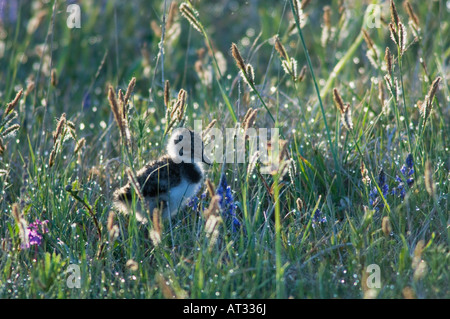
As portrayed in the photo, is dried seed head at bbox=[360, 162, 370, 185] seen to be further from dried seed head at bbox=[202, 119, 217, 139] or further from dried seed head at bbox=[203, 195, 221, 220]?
dried seed head at bbox=[203, 195, 221, 220]

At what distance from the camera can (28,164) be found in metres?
3.65

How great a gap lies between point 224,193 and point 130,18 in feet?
13.4

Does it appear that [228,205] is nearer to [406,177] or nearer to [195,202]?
[195,202]

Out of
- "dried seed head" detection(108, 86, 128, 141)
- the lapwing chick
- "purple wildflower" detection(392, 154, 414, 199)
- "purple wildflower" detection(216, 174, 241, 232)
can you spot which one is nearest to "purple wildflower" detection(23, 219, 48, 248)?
the lapwing chick

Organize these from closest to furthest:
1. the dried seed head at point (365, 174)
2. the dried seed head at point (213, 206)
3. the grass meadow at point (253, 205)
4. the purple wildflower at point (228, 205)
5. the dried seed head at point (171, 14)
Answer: the dried seed head at point (213, 206) < the grass meadow at point (253, 205) < the dried seed head at point (365, 174) < the purple wildflower at point (228, 205) < the dried seed head at point (171, 14)

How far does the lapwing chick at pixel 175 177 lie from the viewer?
3.44m

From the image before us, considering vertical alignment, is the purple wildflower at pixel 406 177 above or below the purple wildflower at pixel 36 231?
above

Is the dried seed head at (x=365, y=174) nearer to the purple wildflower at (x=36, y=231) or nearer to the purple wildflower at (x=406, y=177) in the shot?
the purple wildflower at (x=406, y=177)

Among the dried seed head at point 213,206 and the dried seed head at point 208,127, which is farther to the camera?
the dried seed head at point 208,127

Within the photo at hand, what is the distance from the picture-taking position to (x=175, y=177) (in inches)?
138

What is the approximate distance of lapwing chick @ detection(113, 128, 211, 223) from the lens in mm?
3439

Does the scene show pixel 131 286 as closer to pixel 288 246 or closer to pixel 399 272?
pixel 288 246

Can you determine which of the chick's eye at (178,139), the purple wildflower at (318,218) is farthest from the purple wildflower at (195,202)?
the purple wildflower at (318,218)
